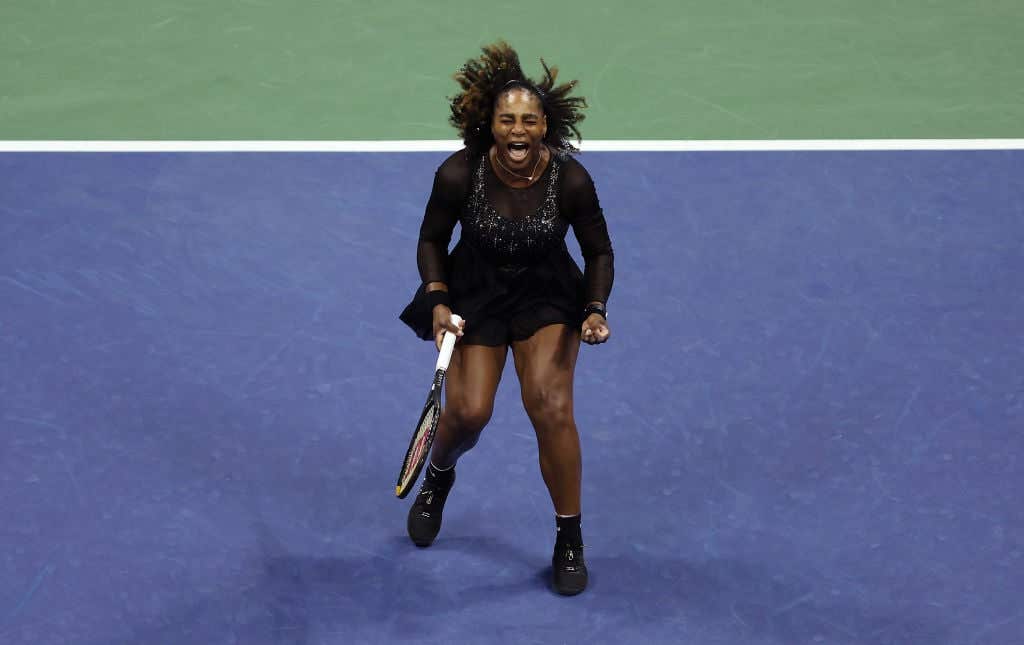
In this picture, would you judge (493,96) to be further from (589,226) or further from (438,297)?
(438,297)

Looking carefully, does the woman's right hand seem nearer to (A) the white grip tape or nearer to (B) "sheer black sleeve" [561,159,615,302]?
(A) the white grip tape

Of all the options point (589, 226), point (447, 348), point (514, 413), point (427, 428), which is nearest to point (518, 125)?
point (589, 226)

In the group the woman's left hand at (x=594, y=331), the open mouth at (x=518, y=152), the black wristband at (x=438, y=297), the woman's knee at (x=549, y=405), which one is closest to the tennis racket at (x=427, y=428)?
the black wristband at (x=438, y=297)

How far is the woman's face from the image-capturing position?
5.08 meters

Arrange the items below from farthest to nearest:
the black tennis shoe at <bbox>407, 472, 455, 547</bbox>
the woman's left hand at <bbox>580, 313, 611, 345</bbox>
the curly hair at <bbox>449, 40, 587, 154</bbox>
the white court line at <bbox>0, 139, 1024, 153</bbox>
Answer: the white court line at <bbox>0, 139, 1024, 153</bbox>
the black tennis shoe at <bbox>407, 472, 455, 547</bbox>
the curly hair at <bbox>449, 40, 587, 154</bbox>
the woman's left hand at <bbox>580, 313, 611, 345</bbox>

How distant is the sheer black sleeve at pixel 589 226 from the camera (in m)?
5.19

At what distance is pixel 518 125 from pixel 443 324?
0.77m

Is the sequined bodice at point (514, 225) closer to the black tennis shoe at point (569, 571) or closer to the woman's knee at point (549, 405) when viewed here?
the woman's knee at point (549, 405)

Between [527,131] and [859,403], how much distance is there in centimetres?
227

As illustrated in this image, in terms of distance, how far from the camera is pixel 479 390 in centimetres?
524

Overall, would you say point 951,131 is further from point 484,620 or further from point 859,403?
point 484,620

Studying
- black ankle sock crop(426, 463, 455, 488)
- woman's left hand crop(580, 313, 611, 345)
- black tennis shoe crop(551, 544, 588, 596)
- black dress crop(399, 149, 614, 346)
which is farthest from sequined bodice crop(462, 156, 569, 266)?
black tennis shoe crop(551, 544, 588, 596)

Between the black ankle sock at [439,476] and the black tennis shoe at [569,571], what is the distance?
0.57m

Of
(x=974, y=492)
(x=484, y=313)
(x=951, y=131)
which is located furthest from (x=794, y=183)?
(x=484, y=313)
